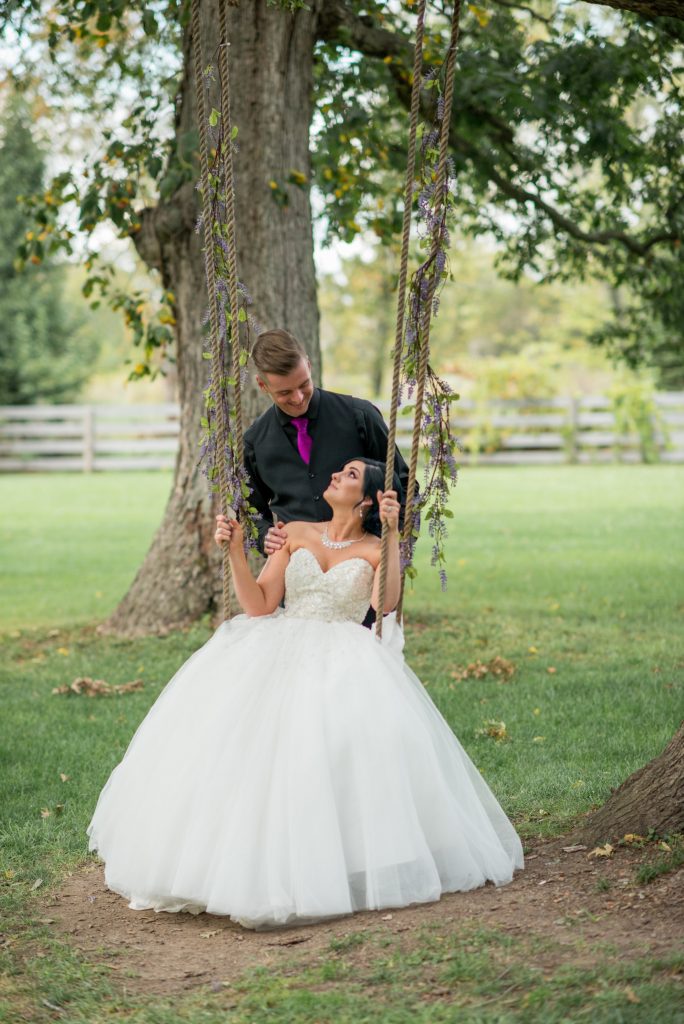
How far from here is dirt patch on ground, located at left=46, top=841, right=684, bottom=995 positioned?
10.7 feet

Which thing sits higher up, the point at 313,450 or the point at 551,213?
the point at 551,213

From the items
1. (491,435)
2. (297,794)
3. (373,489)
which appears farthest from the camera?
(491,435)

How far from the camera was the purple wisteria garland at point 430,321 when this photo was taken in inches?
155

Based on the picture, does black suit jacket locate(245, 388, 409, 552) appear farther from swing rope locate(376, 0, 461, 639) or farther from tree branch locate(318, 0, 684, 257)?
tree branch locate(318, 0, 684, 257)

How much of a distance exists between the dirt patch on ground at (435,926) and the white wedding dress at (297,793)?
62mm

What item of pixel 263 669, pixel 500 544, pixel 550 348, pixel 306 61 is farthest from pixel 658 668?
pixel 550 348

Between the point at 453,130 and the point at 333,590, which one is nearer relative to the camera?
the point at 333,590

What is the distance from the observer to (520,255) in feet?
32.4

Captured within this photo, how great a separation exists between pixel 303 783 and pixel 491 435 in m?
22.1

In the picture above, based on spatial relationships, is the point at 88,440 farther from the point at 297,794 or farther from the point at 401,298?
the point at 297,794

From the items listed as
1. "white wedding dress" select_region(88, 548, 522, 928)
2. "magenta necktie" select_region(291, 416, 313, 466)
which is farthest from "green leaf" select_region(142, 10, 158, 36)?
"white wedding dress" select_region(88, 548, 522, 928)

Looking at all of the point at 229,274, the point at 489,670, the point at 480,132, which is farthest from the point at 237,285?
the point at 480,132

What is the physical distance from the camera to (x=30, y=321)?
28.3 meters

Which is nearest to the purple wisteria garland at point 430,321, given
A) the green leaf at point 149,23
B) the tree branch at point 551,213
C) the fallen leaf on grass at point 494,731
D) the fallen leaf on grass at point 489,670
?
the fallen leaf on grass at point 494,731
